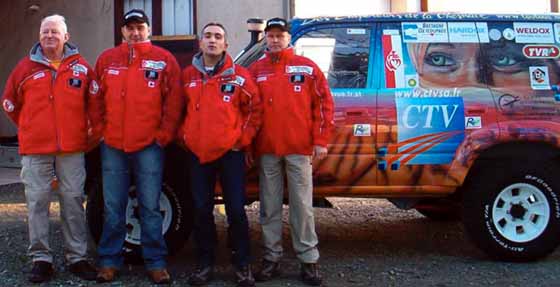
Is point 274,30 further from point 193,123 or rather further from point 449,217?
point 449,217

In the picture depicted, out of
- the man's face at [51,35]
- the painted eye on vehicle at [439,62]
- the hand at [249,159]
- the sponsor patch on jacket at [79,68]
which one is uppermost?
the man's face at [51,35]

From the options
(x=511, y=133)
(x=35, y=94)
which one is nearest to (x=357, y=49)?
(x=511, y=133)

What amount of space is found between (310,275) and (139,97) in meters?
1.79

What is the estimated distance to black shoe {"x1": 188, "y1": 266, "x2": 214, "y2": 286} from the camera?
4.99m

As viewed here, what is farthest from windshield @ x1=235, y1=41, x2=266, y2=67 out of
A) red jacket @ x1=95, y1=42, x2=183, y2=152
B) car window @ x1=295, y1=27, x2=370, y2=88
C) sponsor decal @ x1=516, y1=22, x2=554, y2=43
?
sponsor decal @ x1=516, y1=22, x2=554, y2=43

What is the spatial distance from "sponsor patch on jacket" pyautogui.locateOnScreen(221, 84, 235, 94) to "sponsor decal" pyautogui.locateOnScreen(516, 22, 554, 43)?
2461 mm

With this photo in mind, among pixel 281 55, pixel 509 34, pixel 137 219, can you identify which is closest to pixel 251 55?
pixel 281 55

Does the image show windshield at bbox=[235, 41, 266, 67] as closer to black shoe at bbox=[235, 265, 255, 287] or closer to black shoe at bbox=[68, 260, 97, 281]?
black shoe at bbox=[235, 265, 255, 287]

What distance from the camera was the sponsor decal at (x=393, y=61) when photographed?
5.48 meters

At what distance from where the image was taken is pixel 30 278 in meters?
5.07

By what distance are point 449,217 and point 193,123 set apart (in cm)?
365

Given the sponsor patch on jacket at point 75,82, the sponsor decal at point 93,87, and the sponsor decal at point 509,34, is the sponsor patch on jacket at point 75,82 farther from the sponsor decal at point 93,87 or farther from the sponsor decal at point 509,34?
the sponsor decal at point 509,34

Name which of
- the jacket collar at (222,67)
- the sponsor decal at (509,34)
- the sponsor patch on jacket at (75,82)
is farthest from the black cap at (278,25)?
the sponsor decal at (509,34)

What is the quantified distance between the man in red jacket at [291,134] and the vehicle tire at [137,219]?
2.38 feet
